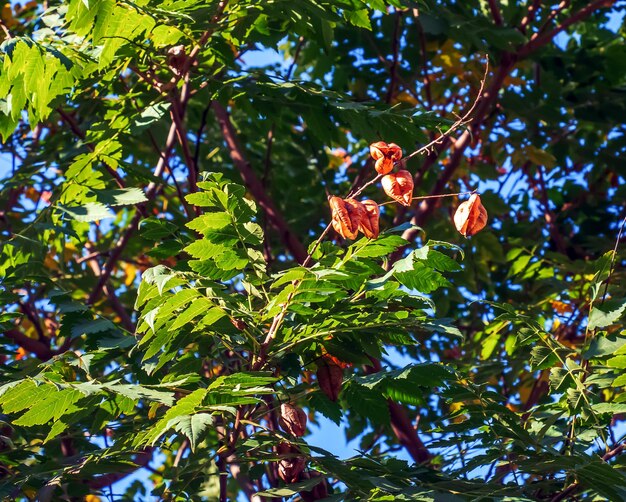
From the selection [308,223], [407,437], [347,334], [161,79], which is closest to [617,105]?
[308,223]

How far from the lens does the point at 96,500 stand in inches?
213

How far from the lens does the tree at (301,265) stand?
2451 millimetres

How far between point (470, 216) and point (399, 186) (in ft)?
0.62

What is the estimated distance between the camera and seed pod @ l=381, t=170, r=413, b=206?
2.52 metres

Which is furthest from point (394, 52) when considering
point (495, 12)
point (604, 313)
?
point (604, 313)

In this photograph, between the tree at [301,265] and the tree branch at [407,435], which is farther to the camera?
the tree branch at [407,435]

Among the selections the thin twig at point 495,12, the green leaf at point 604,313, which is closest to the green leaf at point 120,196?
the green leaf at point 604,313

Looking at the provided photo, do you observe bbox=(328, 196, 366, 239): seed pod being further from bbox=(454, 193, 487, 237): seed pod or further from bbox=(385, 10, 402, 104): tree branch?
bbox=(385, 10, 402, 104): tree branch

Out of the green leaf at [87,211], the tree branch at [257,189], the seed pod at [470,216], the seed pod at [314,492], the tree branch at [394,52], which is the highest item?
the tree branch at [394,52]

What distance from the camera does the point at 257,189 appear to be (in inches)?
187

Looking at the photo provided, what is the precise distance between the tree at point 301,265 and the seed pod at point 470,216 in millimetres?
165

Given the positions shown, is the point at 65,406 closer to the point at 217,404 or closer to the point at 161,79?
the point at 217,404

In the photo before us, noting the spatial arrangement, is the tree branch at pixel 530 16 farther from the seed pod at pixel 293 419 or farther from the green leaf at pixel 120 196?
the seed pod at pixel 293 419

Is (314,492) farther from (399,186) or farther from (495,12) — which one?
(495,12)
